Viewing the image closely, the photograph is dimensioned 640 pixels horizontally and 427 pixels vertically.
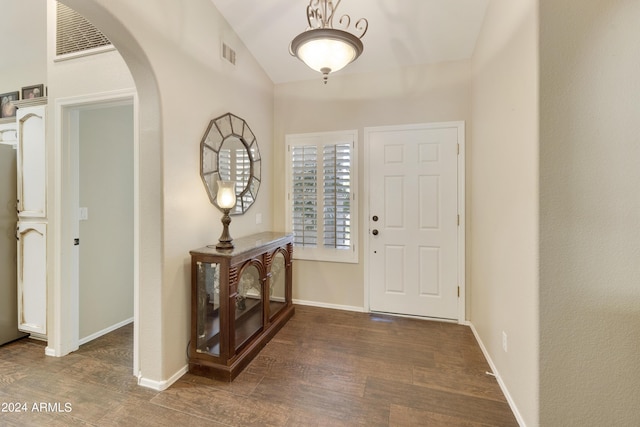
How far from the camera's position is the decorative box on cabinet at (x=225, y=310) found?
202cm

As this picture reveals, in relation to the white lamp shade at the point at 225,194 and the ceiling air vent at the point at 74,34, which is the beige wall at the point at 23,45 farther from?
the white lamp shade at the point at 225,194

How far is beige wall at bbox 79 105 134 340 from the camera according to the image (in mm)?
2549

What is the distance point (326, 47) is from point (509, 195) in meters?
1.54

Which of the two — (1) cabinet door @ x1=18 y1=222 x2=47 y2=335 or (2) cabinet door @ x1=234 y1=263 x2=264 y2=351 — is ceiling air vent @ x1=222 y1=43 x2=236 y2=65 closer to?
(2) cabinet door @ x1=234 y1=263 x2=264 y2=351

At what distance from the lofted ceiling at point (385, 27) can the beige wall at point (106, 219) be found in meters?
1.57

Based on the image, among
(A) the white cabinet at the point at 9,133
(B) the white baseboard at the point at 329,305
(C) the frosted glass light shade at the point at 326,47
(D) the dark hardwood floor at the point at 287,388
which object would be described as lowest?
(D) the dark hardwood floor at the point at 287,388

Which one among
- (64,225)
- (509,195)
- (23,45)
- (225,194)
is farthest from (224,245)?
(23,45)

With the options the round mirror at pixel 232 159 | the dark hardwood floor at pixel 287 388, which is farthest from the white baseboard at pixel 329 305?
the round mirror at pixel 232 159

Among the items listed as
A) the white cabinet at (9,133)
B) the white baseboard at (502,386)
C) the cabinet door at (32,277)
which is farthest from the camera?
the white cabinet at (9,133)

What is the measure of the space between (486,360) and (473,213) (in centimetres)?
137

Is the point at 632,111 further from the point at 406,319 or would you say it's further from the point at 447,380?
the point at 406,319

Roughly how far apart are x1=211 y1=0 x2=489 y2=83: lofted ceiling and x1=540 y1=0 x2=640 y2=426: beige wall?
1283 mm

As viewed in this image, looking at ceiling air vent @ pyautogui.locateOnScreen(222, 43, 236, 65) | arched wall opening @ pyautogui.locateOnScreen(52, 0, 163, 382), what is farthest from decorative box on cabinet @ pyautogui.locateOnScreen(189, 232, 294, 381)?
ceiling air vent @ pyautogui.locateOnScreen(222, 43, 236, 65)

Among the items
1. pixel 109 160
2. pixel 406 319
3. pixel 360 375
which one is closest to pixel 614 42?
pixel 360 375
